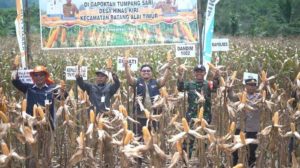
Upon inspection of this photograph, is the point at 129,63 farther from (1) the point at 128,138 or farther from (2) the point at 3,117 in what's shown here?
(1) the point at 128,138

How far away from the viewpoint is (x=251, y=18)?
1062 inches

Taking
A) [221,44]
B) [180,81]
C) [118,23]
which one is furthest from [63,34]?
[180,81]

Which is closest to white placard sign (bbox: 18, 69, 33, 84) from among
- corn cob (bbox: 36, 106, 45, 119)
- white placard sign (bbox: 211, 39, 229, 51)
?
corn cob (bbox: 36, 106, 45, 119)

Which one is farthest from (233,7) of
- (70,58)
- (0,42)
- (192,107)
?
(192,107)

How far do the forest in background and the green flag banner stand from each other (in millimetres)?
11340

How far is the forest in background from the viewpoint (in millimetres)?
22578

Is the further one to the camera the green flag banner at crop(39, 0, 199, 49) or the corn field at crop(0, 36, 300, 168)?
the green flag banner at crop(39, 0, 199, 49)

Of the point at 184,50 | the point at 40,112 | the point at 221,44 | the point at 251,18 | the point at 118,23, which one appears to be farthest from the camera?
the point at 251,18

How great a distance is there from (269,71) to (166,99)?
4270 millimetres

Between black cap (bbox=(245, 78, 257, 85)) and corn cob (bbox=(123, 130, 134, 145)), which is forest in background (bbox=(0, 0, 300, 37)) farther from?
corn cob (bbox=(123, 130, 134, 145))

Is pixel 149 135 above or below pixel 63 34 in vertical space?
below

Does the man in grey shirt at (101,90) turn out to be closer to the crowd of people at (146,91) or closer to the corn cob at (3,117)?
the crowd of people at (146,91)

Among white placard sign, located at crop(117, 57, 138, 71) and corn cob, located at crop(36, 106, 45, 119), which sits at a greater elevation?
white placard sign, located at crop(117, 57, 138, 71)

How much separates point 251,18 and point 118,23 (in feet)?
63.1
